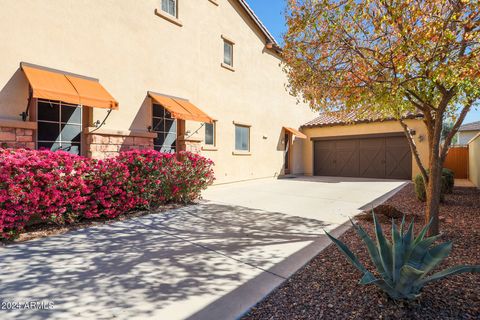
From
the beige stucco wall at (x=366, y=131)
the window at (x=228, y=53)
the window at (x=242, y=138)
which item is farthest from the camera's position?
the beige stucco wall at (x=366, y=131)

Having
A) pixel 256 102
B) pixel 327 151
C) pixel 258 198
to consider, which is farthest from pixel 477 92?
pixel 327 151

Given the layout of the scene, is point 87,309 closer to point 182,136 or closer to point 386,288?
point 386,288

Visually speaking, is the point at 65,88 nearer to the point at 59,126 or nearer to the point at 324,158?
the point at 59,126

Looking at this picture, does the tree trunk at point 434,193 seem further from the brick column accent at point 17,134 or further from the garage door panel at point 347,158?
the garage door panel at point 347,158

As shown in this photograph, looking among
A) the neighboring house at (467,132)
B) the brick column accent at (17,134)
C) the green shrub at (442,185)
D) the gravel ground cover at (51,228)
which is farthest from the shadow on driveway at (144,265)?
the neighboring house at (467,132)

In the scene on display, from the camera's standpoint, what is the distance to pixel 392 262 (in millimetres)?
3428

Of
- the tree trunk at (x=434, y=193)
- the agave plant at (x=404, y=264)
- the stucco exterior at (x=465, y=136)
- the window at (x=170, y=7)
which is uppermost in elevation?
the window at (x=170, y=7)

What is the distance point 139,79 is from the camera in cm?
1124

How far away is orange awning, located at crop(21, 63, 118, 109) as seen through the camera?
7551mm

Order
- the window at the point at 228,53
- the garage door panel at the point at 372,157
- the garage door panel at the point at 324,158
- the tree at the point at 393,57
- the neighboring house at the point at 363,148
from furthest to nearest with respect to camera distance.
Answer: the garage door panel at the point at 324,158
the garage door panel at the point at 372,157
the neighboring house at the point at 363,148
the window at the point at 228,53
the tree at the point at 393,57

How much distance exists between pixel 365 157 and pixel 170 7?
16.5 metres

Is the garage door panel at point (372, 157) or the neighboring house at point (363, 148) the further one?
the garage door panel at point (372, 157)

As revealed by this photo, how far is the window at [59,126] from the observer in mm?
8837

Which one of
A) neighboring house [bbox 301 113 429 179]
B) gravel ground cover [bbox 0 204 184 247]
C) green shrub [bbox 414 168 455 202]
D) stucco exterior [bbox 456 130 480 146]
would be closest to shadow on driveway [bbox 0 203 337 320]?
gravel ground cover [bbox 0 204 184 247]
